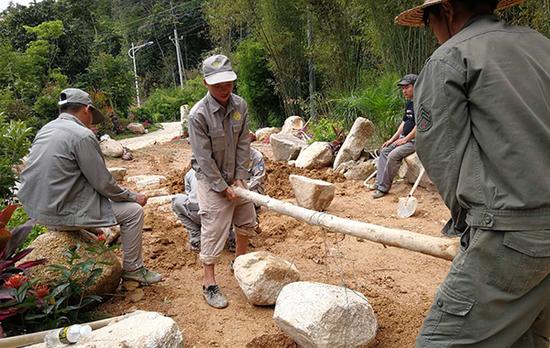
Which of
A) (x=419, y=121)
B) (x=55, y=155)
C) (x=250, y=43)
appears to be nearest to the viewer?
(x=419, y=121)

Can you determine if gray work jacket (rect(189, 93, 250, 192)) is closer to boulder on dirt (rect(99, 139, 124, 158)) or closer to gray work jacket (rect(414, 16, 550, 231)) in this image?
gray work jacket (rect(414, 16, 550, 231))

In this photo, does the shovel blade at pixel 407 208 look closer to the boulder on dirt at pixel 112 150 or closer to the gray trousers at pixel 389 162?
Result: the gray trousers at pixel 389 162

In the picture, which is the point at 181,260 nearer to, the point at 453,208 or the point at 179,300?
the point at 179,300

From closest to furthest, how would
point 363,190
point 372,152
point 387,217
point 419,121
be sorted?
point 419,121
point 387,217
point 363,190
point 372,152

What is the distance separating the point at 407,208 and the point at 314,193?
1078 millimetres

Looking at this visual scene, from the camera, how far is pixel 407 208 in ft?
17.2

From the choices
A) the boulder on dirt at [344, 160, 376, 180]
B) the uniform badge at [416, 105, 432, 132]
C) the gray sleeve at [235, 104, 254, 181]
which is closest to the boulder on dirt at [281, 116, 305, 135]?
the boulder on dirt at [344, 160, 376, 180]

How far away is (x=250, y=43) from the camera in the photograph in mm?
14102

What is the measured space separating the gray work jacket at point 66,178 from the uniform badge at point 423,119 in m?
2.40

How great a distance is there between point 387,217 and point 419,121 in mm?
3910

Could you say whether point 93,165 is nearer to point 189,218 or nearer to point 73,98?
point 73,98

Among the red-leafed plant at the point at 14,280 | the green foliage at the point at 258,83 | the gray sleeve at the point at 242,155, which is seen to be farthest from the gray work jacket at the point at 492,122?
the green foliage at the point at 258,83

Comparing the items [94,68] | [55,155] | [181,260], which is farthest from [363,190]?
[94,68]

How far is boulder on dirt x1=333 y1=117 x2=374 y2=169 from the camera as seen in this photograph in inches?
286
